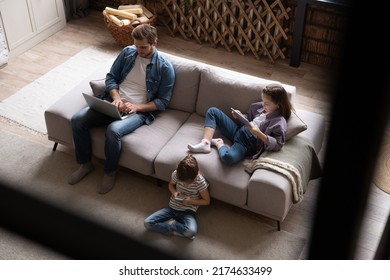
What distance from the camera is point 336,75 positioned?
0.22 meters

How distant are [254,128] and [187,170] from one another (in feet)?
1.52

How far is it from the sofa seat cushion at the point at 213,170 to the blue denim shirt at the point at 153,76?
0.95ft

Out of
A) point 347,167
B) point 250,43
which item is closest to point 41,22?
point 250,43

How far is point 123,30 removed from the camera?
4672 millimetres

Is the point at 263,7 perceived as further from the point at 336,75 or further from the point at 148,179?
the point at 336,75

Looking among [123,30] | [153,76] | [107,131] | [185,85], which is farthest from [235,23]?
[107,131]

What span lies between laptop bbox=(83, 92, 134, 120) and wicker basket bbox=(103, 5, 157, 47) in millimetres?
1572

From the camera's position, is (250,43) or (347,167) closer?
(347,167)

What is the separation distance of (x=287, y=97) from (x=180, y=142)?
725 millimetres

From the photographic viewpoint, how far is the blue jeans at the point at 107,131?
315 cm

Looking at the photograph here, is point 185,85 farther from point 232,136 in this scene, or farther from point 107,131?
point 107,131

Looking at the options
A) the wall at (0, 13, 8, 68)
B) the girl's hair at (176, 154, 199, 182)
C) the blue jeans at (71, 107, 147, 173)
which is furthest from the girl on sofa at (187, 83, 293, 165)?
the wall at (0, 13, 8, 68)

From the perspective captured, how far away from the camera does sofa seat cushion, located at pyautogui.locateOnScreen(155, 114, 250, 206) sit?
2.92 m

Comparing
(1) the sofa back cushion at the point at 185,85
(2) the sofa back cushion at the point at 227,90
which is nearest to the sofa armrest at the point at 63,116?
(1) the sofa back cushion at the point at 185,85
